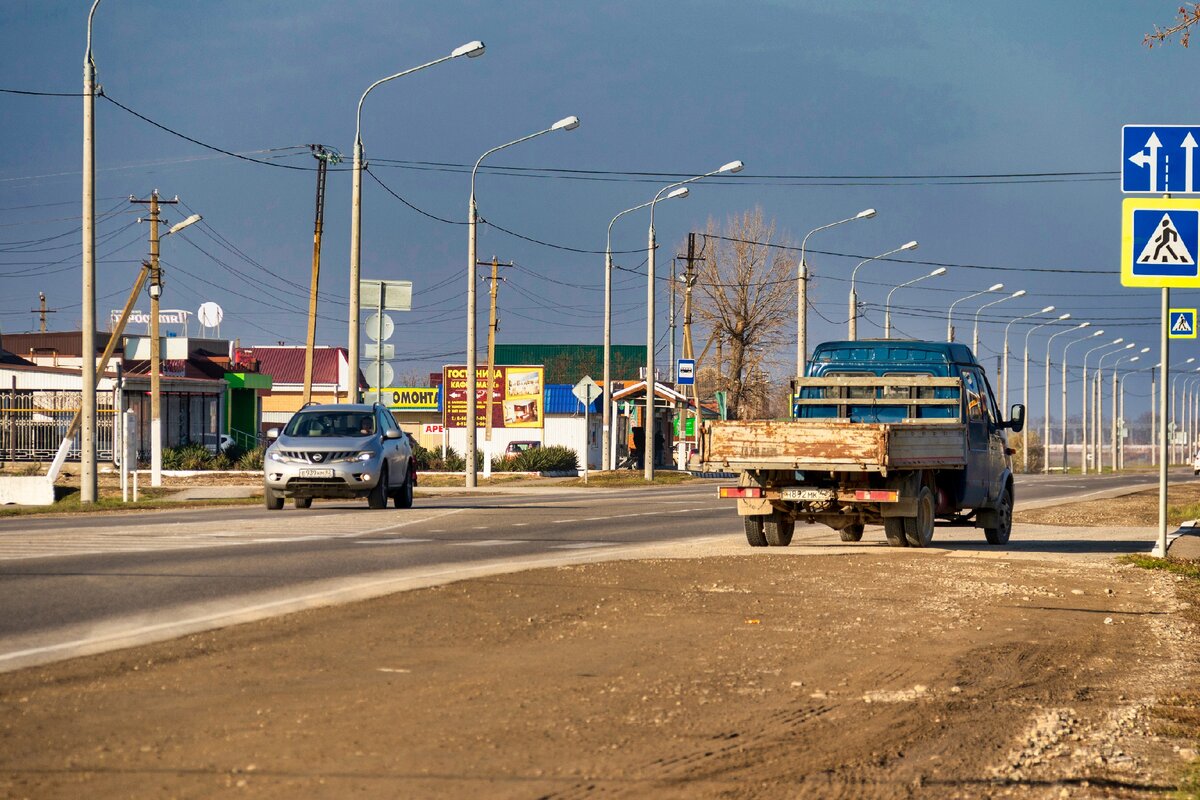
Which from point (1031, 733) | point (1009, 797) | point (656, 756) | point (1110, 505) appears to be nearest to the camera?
point (1009, 797)

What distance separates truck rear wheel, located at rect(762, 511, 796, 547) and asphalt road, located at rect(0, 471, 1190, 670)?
5.49ft

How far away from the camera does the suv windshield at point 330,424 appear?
25.5m

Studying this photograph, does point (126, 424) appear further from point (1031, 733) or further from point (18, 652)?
point (1031, 733)

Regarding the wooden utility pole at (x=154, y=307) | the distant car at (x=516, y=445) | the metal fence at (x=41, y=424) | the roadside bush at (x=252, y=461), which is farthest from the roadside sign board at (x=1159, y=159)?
the distant car at (x=516, y=445)

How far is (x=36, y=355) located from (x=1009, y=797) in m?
81.0

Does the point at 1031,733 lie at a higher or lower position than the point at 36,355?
lower

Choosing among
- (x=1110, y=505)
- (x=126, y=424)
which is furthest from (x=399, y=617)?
(x=1110, y=505)

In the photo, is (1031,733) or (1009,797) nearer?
(1009,797)

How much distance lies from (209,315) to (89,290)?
6152 centimetres

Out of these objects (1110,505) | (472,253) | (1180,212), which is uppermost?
(472,253)

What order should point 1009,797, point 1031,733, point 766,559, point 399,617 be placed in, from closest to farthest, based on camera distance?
point 1009,797 < point 1031,733 < point 399,617 < point 766,559

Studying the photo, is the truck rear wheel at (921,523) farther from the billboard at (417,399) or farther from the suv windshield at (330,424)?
the billboard at (417,399)

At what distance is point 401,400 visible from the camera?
85375mm

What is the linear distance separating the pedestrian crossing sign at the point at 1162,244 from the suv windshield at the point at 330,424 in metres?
13.2
